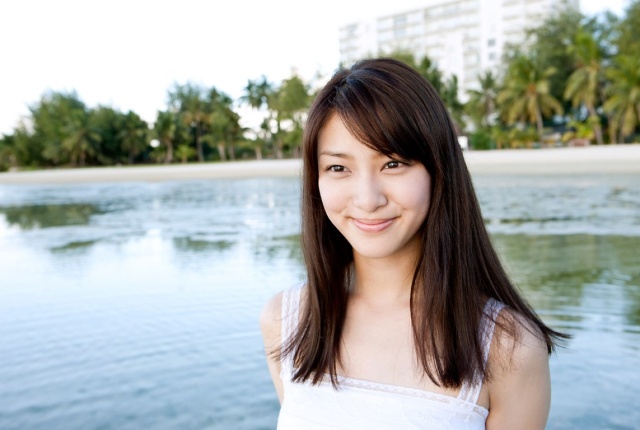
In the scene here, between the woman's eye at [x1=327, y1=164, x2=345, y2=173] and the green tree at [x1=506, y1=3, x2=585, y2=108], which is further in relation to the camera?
the green tree at [x1=506, y1=3, x2=585, y2=108]

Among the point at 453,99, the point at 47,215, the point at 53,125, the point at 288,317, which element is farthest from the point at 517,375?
the point at 53,125

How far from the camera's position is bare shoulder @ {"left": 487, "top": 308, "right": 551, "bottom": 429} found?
1228mm

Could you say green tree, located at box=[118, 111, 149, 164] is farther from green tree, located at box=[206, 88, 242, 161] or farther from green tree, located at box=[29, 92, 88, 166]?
green tree, located at box=[206, 88, 242, 161]

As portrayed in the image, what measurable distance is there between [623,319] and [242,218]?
8.00m

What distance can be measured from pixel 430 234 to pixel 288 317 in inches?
15.9

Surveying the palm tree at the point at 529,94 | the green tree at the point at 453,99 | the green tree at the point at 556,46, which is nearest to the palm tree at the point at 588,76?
the palm tree at the point at 529,94

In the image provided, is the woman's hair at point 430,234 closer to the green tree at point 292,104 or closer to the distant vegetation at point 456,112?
the distant vegetation at point 456,112

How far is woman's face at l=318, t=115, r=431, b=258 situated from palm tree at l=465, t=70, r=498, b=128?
41645 millimetres

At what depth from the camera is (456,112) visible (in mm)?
42281

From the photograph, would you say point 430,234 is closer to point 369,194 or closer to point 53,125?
point 369,194

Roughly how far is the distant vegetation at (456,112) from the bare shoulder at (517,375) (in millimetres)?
27944

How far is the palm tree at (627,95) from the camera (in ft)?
92.1

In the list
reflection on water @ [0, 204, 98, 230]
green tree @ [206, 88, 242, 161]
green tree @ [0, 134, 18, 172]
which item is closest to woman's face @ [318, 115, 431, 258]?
reflection on water @ [0, 204, 98, 230]

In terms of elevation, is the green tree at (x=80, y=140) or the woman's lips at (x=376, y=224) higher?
the green tree at (x=80, y=140)
